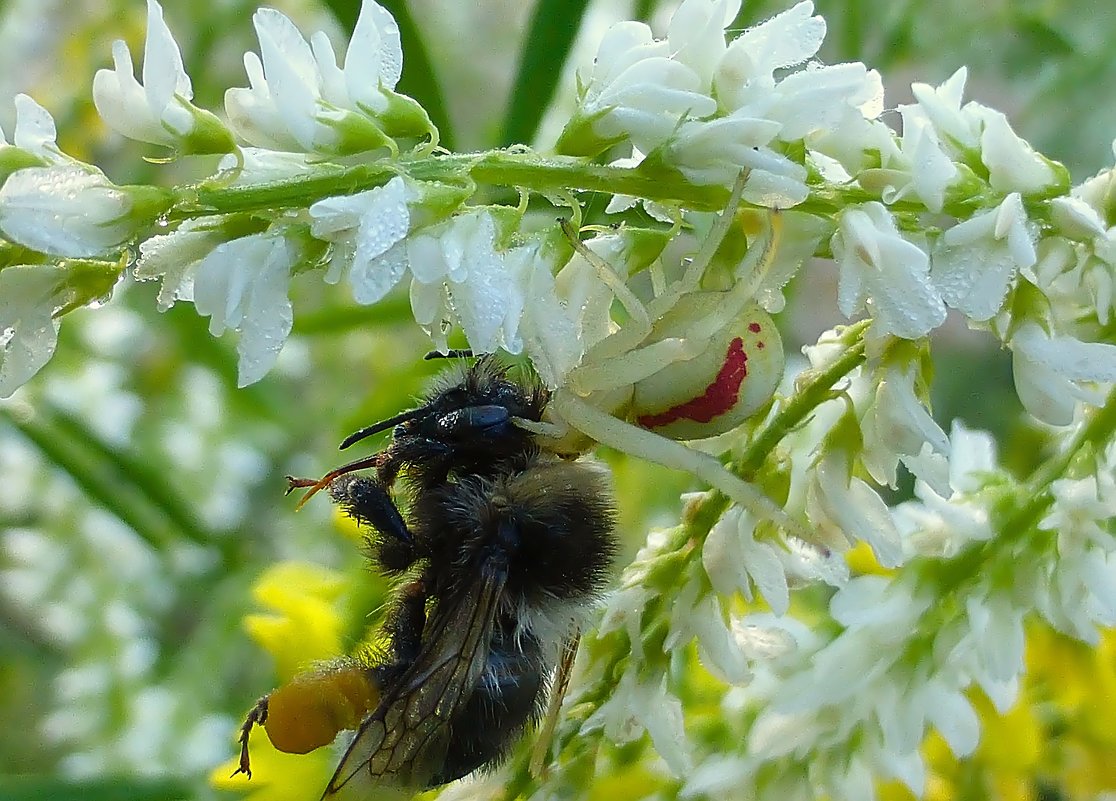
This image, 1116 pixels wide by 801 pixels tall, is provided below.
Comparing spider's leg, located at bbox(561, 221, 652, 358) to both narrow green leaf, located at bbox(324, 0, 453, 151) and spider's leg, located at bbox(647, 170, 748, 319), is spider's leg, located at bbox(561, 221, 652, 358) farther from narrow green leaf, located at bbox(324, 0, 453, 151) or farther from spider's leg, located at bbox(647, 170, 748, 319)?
narrow green leaf, located at bbox(324, 0, 453, 151)

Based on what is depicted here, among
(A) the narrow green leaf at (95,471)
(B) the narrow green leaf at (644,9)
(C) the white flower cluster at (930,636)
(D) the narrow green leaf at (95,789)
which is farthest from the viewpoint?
(A) the narrow green leaf at (95,471)

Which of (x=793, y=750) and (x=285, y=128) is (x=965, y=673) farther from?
(x=285, y=128)

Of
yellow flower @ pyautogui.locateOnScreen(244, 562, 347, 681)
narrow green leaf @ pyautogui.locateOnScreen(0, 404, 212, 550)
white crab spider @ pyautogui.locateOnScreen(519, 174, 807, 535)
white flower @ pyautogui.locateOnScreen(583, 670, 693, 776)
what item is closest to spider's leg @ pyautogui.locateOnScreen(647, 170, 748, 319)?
white crab spider @ pyautogui.locateOnScreen(519, 174, 807, 535)

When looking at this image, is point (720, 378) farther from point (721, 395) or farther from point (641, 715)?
point (641, 715)

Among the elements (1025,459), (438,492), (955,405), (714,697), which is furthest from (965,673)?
(955,405)

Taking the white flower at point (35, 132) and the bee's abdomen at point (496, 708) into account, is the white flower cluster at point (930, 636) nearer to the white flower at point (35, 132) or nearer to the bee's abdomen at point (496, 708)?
the bee's abdomen at point (496, 708)

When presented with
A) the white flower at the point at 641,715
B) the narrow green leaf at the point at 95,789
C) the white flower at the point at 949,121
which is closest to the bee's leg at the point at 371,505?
the white flower at the point at 641,715

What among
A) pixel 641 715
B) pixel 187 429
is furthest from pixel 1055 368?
pixel 187 429
